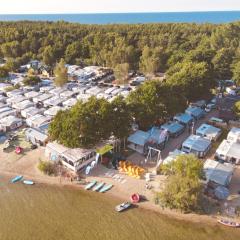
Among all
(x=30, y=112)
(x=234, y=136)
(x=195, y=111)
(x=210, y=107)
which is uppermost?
(x=234, y=136)

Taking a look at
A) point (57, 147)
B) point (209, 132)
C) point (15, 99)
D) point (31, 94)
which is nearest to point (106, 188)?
point (57, 147)

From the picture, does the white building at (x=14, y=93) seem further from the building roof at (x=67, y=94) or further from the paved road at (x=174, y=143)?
the paved road at (x=174, y=143)

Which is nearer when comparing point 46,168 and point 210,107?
point 46,168

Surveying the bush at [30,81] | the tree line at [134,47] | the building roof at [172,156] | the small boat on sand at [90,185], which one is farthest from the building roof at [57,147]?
the tree line at [134,47]

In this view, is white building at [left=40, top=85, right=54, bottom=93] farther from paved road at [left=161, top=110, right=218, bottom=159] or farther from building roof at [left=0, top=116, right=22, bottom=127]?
paved road at [left=161, top=110, right=218, bottom=159]

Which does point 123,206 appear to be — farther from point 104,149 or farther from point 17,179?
point 17,179

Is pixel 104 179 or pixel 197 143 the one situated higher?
pixel 197 143

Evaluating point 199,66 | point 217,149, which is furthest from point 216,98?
point 217,149

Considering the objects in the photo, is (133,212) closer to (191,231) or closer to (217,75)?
(191,231)
